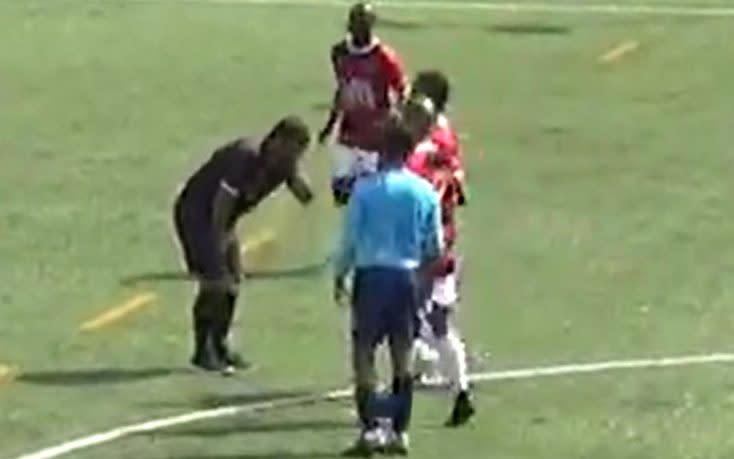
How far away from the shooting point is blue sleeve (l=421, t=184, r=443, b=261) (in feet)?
50.8

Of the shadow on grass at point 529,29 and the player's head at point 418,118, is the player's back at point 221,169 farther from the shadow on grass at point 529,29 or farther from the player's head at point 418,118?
the shadow on grass at point 529,29

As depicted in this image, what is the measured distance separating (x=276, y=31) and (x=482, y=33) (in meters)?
2.59

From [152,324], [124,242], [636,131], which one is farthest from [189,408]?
[636,131]

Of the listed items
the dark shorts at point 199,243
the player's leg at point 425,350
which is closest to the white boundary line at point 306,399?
the player's leg at point 425,350

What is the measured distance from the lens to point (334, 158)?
75.3 feet

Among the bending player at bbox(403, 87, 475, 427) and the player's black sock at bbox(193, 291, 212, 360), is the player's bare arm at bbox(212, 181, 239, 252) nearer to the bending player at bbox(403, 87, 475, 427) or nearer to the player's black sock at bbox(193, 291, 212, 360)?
the player's black sock at bbox(193, 291, 212, 360)

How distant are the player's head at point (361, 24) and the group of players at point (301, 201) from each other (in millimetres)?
10

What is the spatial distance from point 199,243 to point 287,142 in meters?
1.20

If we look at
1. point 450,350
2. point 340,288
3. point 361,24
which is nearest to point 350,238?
point 340,288

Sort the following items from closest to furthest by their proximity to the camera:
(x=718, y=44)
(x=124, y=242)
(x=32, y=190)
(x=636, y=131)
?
1. (x=124, y=242)
2. (x=32, y=190)
3. (x=636, y=131)
4. (x=718, y=44)

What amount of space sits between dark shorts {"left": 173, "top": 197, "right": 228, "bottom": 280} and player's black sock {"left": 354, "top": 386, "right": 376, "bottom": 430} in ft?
8.63

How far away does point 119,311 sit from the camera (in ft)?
65.9

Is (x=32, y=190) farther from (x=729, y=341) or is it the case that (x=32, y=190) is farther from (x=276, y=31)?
(x=276, y=31)

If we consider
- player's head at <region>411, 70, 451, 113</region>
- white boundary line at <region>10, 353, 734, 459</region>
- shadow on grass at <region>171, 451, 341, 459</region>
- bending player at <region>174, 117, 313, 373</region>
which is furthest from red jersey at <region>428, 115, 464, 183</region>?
shadow on grass at <region>171, 451, 341, 459</region>
